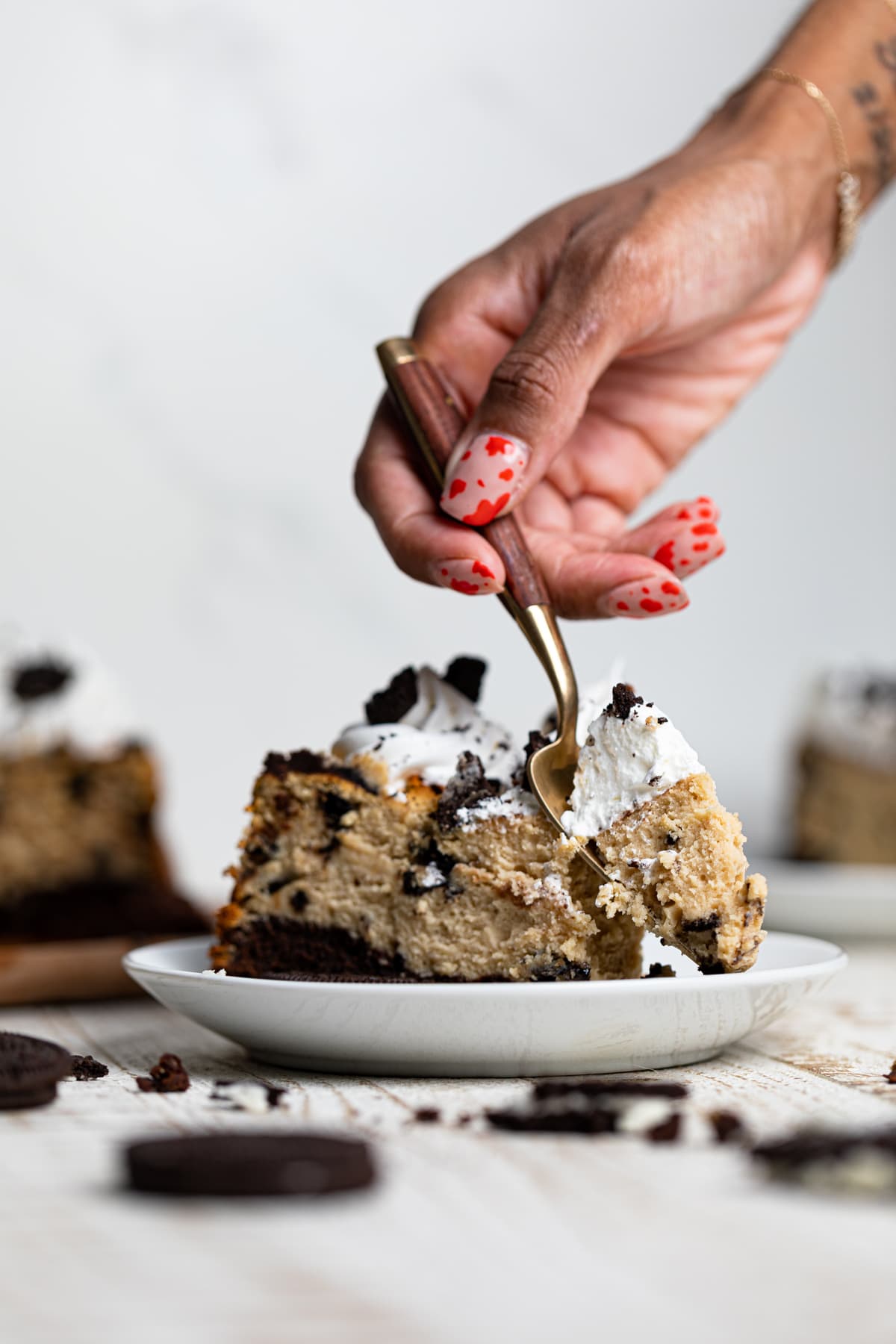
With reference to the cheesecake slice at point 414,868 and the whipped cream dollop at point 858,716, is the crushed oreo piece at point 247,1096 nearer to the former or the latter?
the cheesecake slice at point 414,868

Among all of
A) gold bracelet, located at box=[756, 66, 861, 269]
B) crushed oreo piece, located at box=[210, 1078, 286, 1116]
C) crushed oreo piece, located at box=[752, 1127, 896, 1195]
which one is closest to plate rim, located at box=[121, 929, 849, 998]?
crushed oreo piece, located at box=[210, 1078, 286, 1116]

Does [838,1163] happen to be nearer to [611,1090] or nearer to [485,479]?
[611,1090]

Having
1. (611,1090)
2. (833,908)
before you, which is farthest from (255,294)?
(611,1090)

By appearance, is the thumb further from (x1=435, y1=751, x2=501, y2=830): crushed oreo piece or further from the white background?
the white background

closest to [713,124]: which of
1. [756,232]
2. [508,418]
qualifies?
[756,232]

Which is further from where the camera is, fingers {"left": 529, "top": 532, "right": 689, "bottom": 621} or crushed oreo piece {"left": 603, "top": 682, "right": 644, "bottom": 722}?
fingers {"left": 529, "top": 532, "right": 689, "bottom": 621}

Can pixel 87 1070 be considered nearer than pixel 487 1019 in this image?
No

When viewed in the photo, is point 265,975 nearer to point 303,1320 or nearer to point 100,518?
point 303,1320
